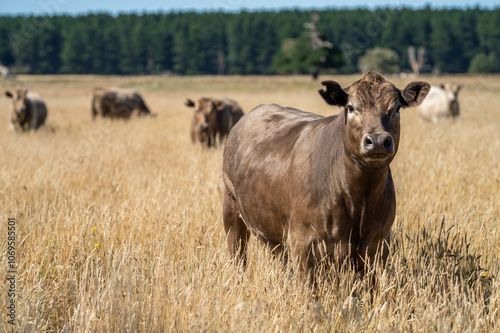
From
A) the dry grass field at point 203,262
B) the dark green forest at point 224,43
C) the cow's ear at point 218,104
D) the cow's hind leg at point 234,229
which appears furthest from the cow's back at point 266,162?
the dark green forest at point 224,43

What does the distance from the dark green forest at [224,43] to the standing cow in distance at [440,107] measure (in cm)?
7530

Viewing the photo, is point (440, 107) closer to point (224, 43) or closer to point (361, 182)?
point (361, 182)

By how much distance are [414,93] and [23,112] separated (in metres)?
12.2

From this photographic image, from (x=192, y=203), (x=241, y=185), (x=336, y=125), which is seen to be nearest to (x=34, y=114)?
(x=192, y=203)

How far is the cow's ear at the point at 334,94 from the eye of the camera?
3.02 metres

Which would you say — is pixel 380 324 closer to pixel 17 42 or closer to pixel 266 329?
pixel 266 329

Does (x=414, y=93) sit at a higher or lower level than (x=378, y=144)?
higher

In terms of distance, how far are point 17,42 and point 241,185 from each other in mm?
98180

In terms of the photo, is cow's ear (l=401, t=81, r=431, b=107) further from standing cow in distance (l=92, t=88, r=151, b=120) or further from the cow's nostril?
standing cow in distance (l=92, t=88, r=151, b=120)

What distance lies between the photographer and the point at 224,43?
103500mm

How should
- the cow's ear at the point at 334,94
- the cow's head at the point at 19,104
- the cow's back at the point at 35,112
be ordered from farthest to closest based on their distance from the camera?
1. the cow's back at the point at 35,112
2. the cow's head at the point at 19,104
3. the cow's ear at the point at 334,94

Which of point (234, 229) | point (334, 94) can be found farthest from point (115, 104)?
point (334, 94)

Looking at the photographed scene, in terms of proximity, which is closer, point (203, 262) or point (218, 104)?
point (203, 262)

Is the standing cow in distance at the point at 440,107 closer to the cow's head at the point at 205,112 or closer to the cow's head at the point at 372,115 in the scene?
the cow's head at the point at 205,112
